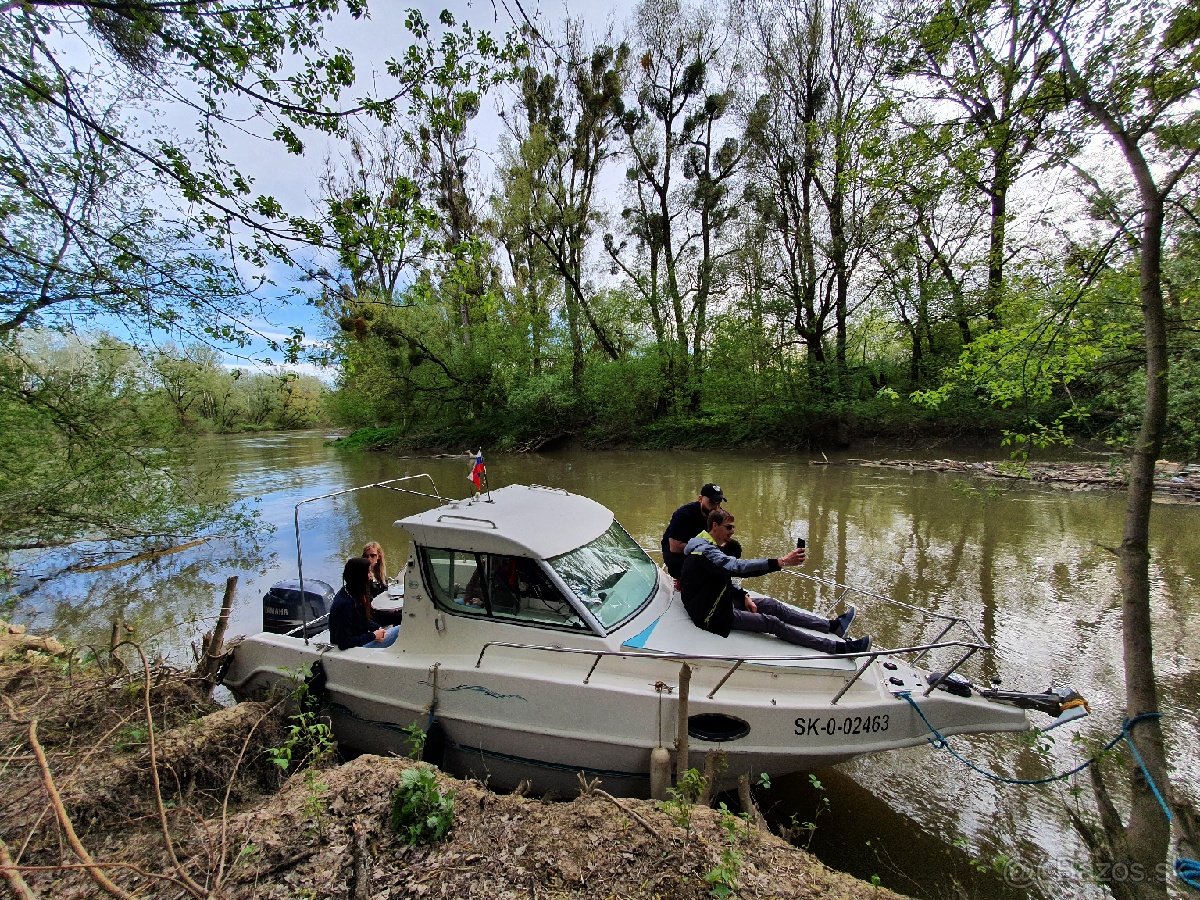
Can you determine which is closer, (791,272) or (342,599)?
(342,599)

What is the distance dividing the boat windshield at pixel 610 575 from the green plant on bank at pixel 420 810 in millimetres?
1479

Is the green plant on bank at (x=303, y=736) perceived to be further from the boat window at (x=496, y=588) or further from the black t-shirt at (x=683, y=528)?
the black t-shirt at (x=683, y=528)

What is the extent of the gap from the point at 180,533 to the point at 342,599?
342 inches

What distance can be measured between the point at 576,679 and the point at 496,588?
901 millimetres

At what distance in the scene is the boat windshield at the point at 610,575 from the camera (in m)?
3.94

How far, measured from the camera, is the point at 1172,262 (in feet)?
18.4

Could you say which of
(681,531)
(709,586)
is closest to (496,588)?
(709,586)

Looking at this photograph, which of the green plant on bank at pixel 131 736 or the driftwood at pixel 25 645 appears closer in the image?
the green plant on bank at pixel 131 736

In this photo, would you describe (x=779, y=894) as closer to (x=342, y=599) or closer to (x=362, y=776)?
(x=362, y=776)

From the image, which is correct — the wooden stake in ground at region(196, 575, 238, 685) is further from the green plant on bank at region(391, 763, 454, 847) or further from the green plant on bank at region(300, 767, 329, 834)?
the green plant on bank at region(391, 763, 454, 847)

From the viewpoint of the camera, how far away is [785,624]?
161 inches

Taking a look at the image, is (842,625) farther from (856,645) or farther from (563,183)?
(563,183)

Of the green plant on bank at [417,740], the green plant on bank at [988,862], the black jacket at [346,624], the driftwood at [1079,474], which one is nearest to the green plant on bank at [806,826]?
the green plant on bank at [988,862]

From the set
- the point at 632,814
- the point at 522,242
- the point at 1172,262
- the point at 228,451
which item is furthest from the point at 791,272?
the point at 228,451
